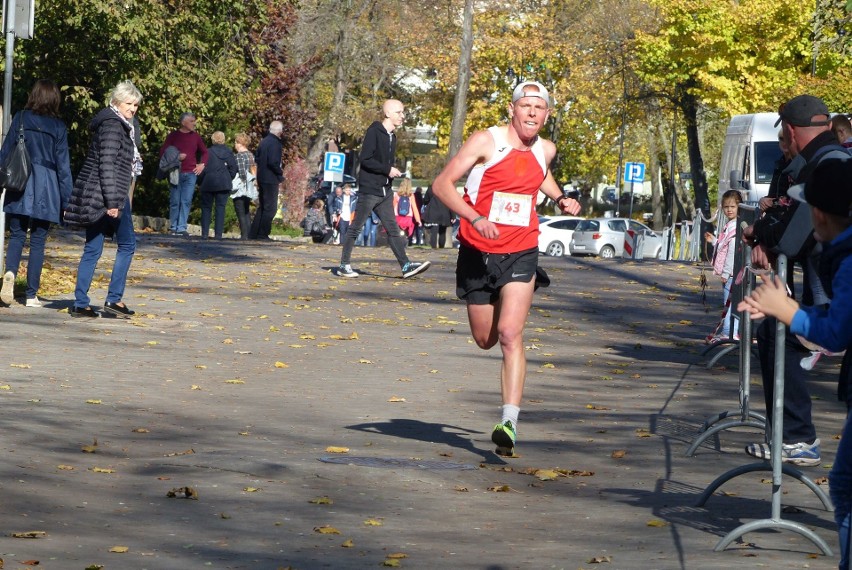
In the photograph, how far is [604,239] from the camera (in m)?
51.1

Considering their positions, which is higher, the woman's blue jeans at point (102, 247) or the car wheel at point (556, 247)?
the woman's blue jeans at point (102, 247)

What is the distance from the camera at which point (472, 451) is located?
28.8 feet

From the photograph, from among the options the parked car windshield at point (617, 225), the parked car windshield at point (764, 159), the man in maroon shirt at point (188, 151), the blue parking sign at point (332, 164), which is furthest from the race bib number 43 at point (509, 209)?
the parked car windshield at point (617, 225)

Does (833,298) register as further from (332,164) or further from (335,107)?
(335,107)

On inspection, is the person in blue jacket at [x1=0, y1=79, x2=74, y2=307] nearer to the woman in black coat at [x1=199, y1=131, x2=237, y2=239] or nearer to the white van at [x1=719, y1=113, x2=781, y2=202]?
the woman in black coat at [x1=199, y1=131, x2=237, y2=239]

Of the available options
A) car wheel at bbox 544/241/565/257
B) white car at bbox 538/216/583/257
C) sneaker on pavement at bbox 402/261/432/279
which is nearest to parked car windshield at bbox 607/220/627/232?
white car at bbox 538/216/583/257

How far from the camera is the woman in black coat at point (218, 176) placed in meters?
25.2

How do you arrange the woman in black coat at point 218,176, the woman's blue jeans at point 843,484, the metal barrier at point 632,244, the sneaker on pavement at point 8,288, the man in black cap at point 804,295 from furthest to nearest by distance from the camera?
the metal barrier at point 632,244 < the woman in black coat at point 218,176 < the sneaker on pavement at point 8,288 < the man in black cap at point 804,295 < the woman's blue jeans at point 843,484

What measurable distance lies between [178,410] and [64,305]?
569cm

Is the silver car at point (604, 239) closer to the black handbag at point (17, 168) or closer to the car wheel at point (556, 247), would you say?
the car wheel at point (556, 247)

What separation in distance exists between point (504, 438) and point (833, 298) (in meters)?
3.52

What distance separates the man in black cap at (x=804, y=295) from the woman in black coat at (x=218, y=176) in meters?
17.2

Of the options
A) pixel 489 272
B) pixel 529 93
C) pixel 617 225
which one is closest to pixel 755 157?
pixel 529 93

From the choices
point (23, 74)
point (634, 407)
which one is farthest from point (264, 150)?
point (634, 407)
